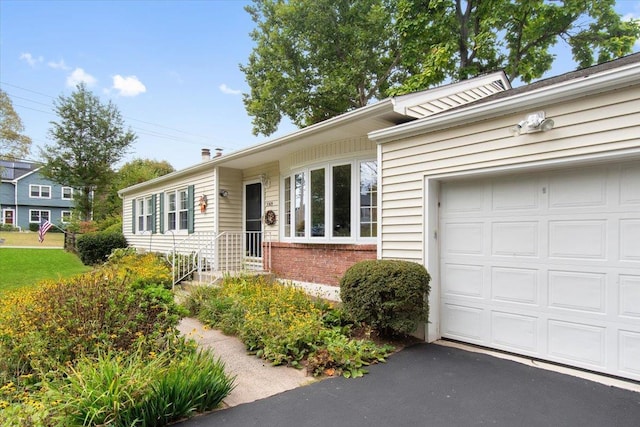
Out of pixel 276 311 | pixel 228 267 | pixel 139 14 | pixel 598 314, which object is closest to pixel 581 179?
pixel 598 314

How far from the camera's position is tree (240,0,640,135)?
13.0m

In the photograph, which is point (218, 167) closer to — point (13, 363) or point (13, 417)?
point (13, 363)

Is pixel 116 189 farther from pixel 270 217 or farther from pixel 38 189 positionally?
pixel 270 217

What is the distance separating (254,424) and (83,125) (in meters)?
26.6

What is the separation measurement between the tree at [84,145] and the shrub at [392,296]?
82.1ft

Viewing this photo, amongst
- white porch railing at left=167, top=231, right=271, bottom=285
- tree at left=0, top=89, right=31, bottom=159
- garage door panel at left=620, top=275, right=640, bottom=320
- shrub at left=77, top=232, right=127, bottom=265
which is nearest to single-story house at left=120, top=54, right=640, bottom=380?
garage door panel at left=620, top=275, right=640, bottom=320

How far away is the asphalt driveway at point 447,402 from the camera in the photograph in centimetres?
299

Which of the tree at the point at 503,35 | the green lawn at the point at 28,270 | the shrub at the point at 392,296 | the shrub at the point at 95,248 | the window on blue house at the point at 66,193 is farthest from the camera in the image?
the window on blue house at the point at 66,193

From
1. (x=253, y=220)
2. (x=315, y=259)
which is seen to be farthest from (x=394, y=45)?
(x=315, y=259)

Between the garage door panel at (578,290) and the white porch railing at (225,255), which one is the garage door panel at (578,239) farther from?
the white porch railing at (225,255)

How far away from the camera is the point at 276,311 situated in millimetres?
5105

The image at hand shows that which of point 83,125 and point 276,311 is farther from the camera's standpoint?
point 83,125

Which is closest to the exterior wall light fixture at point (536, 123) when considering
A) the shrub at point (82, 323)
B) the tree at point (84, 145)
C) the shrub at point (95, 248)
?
the shrub at point (82, 323)

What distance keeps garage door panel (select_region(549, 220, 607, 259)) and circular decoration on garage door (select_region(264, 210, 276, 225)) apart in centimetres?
630
